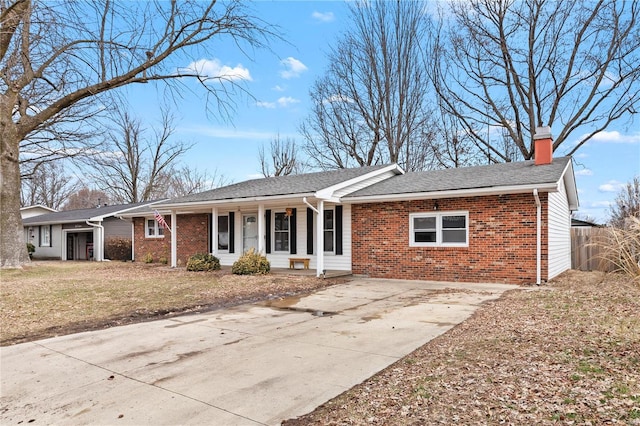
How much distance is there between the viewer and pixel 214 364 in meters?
4.73

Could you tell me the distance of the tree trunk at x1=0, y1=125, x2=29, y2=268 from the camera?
15.4 metres

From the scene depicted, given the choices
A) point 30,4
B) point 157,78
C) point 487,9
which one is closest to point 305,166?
point 487,9

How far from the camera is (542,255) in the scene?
10.8 meters

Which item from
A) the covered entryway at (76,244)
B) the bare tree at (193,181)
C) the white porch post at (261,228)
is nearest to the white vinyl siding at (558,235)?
the white porch post at (261,228)

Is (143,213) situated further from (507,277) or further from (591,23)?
(591,23)

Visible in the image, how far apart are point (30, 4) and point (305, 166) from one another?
2486cm

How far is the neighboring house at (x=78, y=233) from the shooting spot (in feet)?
81.4

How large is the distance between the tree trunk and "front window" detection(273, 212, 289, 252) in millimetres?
9937

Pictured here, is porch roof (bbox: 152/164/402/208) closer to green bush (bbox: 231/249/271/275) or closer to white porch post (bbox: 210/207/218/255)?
white porch post (bbox: 210/207/218/255)

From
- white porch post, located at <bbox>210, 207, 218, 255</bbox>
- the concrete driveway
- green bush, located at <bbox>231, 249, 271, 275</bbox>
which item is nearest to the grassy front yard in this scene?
the concrete driveway

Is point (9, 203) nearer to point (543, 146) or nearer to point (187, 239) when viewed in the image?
point (187, 239)

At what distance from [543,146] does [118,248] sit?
2225 centimetres

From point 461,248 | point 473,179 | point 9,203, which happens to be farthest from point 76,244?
point 473,179

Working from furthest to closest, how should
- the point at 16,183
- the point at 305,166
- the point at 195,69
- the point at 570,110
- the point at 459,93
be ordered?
the point at 305,166
the point at 459,93
the point at 570,110
the point at 16,183
the point at 195,69
